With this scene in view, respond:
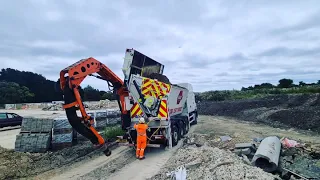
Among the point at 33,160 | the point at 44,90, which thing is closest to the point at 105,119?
the point at 33,160

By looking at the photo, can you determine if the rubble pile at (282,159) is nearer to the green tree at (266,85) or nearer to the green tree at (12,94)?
the green tree at (266,85)

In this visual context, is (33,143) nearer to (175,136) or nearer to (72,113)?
(72,113)

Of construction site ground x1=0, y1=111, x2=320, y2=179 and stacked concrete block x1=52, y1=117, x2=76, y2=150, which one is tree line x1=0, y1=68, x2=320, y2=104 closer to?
stacked concrete block x1=52, y1=117, x2=76, y2=150

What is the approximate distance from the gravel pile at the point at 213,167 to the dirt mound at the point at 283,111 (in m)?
11.1

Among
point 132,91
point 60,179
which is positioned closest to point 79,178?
point 60,179

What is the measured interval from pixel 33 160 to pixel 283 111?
61.9 feet

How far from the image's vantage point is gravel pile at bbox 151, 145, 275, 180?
5793 millimetres

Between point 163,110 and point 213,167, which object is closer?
point 213,167

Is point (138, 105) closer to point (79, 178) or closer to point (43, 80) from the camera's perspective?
point (79, 178)

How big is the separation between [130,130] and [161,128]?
1247 mm

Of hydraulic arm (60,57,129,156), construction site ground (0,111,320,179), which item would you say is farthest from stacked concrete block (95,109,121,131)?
hydraulic arm (60,57,129,156)

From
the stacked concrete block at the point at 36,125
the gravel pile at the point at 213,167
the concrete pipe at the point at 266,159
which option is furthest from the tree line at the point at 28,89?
the concrete pipe at the point at 266,159

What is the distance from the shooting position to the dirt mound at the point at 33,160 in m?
7.63

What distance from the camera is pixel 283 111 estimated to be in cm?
2114
